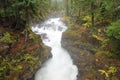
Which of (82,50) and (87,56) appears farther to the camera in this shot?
(82,50)

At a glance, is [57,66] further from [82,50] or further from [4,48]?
[4,48]

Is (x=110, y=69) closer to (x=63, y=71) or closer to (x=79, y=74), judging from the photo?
(x=79, y=74)

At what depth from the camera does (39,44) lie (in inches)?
852

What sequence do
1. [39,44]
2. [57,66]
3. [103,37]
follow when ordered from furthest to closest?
[57,66] → [39,44] → [103,37]

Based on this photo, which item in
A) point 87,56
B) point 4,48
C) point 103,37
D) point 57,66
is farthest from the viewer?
point 57,66

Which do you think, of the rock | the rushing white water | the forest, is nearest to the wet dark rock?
the forest

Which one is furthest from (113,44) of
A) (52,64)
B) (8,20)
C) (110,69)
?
(8,20)

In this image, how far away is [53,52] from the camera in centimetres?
2511

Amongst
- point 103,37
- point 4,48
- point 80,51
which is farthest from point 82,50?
point 4,48

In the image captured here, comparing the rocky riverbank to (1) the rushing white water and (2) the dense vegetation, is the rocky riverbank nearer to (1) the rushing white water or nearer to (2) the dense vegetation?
(2) the dense vegetation

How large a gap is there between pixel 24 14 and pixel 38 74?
298 inches

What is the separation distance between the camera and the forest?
16.8 m

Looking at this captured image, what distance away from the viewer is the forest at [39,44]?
16.8 m

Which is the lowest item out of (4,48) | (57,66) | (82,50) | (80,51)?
(57,66)
